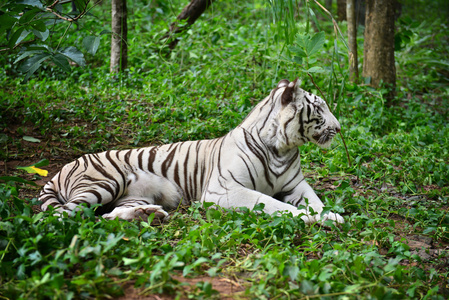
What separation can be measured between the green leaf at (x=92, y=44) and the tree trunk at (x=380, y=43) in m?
4.63

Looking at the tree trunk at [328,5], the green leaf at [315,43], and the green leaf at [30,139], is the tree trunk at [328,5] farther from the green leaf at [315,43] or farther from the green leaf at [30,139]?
the green leaf at [30,139]

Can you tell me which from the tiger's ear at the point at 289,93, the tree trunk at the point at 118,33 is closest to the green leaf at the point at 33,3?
the tiger's ear at the point at 289,93

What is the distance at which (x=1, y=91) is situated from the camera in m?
5.98

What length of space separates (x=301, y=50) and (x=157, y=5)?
6.88m

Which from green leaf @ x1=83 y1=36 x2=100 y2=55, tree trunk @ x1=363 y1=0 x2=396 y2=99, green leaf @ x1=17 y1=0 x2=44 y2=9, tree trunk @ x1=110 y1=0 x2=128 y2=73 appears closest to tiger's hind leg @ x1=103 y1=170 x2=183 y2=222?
green leaf @ x1=83 y1=36 x2=100 y2=55

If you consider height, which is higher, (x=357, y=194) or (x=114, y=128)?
(x=114, y=128)

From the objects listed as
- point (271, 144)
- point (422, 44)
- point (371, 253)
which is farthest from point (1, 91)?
point (422, 44)

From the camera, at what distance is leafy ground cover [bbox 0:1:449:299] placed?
2285 millimetres

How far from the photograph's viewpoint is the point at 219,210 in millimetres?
3527

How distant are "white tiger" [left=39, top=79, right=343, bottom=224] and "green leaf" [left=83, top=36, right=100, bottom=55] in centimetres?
109

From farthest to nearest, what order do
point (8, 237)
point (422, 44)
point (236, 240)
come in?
point (422, 44), point (236, 240), point (8, 237)

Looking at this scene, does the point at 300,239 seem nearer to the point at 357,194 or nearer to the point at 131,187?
the point at 357,194

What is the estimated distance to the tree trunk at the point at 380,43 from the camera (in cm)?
656

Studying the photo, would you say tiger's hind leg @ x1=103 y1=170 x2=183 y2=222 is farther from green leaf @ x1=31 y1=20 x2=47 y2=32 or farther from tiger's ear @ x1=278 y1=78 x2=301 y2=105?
green leaf @ x1=31 y1=20 x2=47 y2=32
